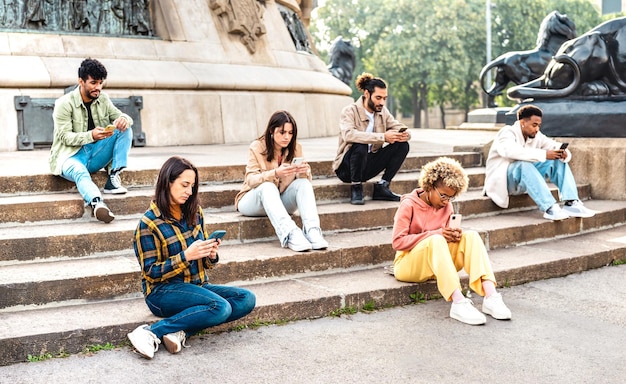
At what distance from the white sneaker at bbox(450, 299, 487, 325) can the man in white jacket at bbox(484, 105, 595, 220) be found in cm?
264

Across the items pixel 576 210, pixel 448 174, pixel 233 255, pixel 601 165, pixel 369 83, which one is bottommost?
pixel 576 210

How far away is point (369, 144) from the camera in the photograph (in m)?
7.70

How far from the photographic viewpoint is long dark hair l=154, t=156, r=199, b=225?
442 cm

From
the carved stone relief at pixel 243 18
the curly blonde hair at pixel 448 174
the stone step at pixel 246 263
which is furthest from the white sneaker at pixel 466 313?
the carved stone relief at pixel 243 18

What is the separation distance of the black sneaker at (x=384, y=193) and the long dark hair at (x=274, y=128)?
142 cm

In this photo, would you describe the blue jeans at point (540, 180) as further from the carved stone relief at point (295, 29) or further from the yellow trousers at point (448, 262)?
the carved stone relief at point (295, 29)

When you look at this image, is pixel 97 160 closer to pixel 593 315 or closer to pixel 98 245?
pixel 98 245

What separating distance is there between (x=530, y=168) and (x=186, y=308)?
4180 millimetres

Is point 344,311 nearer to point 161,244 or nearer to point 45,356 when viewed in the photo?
point 161,244

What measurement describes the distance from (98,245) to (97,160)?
1282mm

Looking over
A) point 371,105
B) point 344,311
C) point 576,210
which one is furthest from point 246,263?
point 576,210

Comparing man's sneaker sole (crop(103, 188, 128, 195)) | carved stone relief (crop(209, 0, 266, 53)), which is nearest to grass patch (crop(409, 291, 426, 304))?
man's sneaker sole (crop(103, 188, 128, 195))

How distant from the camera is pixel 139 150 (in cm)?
981

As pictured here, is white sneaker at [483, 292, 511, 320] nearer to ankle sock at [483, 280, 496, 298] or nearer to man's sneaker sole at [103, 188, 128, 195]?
ankle sock at [483, 280, 496, 298]
